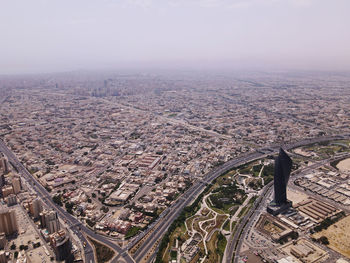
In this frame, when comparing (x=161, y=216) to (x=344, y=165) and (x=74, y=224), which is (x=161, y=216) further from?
(x=344, y=165)

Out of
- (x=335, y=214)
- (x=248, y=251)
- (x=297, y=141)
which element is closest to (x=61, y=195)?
(x=248, y=251)

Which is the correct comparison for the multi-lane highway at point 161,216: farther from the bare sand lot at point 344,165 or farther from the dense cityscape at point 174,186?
the bare sand lot at point 344,165

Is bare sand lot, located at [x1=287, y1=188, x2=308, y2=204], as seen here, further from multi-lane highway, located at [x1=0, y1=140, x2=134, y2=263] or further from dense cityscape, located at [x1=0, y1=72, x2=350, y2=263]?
multi-lane highway, located at [x1=0, y1=140, x2=134, y2=263]

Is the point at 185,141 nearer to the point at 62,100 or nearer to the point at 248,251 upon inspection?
the point at 248,251

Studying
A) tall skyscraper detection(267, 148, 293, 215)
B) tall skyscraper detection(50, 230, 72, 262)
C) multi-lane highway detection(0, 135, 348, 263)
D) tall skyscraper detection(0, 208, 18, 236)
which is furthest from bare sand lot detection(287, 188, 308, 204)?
tall skyscraper detection(0, 208, 18, 236)

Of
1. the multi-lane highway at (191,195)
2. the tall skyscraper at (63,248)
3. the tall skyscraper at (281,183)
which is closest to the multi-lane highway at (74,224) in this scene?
the tall skyscraper at (63,248)

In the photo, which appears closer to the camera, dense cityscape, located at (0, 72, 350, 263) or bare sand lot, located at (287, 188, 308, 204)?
dense cityscape, located at (0, 72, 350, 263)
